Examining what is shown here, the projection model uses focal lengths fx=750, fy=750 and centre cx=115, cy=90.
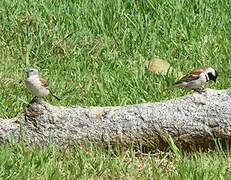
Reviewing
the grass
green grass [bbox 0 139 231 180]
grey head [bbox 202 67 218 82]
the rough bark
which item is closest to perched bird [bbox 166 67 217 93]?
grey head [bbox 202 67 218 82]

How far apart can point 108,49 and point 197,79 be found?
5.66 ft

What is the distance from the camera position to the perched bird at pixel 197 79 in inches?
256

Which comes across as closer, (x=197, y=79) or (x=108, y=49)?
(x=197, y=79)

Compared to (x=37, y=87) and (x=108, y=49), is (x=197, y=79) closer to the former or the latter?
(x=37, y=87)

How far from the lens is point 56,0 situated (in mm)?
8867

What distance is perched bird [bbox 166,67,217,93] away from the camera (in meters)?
6.51

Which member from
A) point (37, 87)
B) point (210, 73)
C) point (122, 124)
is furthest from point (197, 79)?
point (37, 87)

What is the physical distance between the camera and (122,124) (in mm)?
5688

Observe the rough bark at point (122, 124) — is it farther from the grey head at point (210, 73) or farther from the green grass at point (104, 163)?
the grey head at point (210, 73)

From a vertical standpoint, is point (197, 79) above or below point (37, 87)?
below

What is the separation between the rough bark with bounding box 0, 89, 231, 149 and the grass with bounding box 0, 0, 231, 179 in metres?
0.11

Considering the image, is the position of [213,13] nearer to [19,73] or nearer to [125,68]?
[125,68]

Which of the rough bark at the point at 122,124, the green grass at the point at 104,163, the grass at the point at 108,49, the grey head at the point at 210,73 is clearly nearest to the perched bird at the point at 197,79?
the grey head at the point at 210,73

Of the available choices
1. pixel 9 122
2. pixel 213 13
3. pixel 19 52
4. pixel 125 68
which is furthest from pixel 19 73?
pixel 213 13
